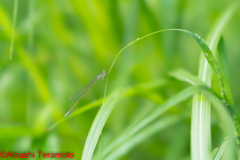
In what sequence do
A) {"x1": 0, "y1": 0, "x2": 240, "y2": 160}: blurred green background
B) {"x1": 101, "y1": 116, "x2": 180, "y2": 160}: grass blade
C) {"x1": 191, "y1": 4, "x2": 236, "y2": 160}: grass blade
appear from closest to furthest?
1. {"x1": 191, "y1": 4, "x2": 236, "y2": 160}: grass blade
2. {"x1": 101, "y1": 116, "x2": 180, "y2": 160}: grass blade
3. {"x1": 0, "y1": 0, "x2": 240, "y2": 160}: blurred green background

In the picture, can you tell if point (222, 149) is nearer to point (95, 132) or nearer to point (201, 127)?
point (201, 127)

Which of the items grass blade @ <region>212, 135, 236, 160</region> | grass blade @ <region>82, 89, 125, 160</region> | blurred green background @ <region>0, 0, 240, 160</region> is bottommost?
grass blade @ <region>212, 135, 236, 160</region>

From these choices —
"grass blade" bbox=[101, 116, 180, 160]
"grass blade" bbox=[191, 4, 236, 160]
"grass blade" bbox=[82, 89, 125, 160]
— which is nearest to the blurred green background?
"grass blade" bbox=[101, 116, 180, 160]

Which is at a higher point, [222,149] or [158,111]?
[158,111]

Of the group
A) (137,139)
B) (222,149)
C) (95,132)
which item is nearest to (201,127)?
(222,149)

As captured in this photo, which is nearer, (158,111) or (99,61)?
(158,111)

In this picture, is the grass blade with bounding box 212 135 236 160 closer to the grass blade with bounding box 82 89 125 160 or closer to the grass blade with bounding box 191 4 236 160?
the grass blade with bounding box 191 4 236 160

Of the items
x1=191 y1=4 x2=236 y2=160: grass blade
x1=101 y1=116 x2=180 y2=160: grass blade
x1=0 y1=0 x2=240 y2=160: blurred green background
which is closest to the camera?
x1=191 y1=4 x2=236 y2=160: grass blade

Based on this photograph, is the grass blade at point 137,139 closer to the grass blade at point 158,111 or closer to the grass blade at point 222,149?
the grass blade at point 158,111

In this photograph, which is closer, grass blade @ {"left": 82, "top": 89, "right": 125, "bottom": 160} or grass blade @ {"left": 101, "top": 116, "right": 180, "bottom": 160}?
grass blade @ {"left": 82, "top": 89, "right": 125, "bottom": 160}

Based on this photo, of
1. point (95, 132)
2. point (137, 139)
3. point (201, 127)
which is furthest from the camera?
point (137, 139)
